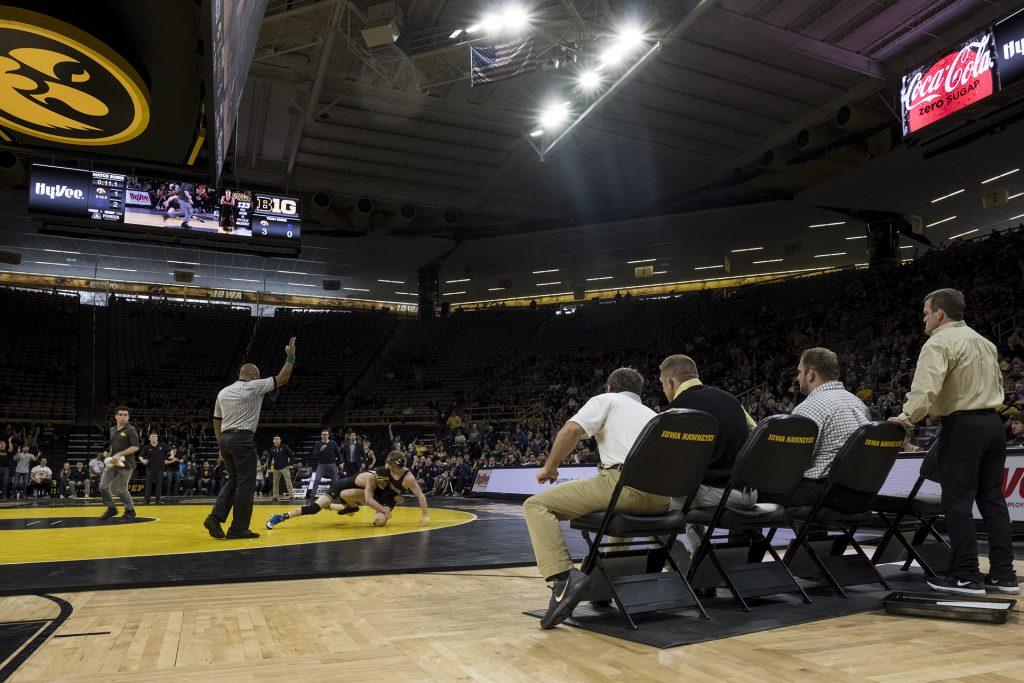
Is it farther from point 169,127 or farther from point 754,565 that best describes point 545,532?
point 169,127

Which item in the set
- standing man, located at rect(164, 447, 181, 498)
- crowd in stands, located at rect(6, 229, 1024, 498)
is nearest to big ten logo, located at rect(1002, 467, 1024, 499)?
crowd in stands, located at rect(6, 229, 1024, 498)

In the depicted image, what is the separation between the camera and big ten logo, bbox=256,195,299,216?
49.6 feet

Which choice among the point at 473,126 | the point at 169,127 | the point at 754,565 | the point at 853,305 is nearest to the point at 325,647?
the point at 754,565

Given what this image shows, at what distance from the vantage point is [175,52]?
6.03 meters

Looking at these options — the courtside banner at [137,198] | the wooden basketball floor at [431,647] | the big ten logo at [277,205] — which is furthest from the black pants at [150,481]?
the wooden basketball floor at [431,647]

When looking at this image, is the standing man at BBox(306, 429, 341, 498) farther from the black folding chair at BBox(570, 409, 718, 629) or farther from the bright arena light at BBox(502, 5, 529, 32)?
the black folding chair at BBox(570, 409, 718, 629)

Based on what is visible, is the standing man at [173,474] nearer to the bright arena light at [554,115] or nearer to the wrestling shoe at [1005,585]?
the bright arena light at [554,115]

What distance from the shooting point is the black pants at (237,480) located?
285 inches

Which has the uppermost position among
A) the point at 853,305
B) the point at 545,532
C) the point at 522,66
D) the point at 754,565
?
the point at 522,66

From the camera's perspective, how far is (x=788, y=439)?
380cm

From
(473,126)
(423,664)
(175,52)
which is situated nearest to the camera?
(423,664)

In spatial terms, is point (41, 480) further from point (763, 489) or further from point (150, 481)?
point (763, 489)

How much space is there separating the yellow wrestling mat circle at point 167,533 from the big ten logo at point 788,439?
463 cm

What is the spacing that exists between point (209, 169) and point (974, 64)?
470 inches
